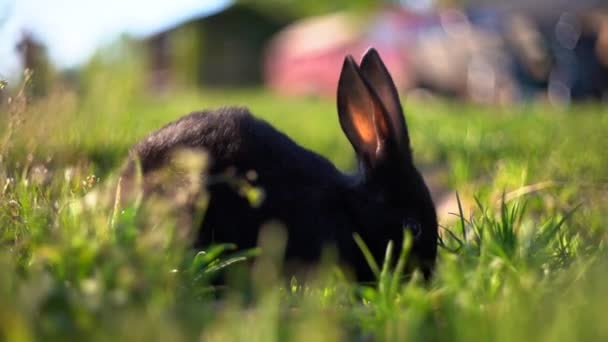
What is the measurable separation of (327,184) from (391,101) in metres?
0.40

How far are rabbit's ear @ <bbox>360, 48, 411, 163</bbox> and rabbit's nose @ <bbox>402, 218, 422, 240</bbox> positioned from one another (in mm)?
247

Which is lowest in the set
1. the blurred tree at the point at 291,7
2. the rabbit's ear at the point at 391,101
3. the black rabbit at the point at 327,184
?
the blurred tree at the point at 291,7

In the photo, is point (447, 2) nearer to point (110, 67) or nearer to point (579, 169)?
point (110, 67)

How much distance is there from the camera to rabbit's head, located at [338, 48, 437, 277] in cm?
308

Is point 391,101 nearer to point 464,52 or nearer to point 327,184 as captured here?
point 327,184

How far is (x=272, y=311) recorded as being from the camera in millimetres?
1729

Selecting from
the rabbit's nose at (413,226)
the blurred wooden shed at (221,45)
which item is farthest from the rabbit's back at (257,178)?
the blurred wooden shed at (221,45)

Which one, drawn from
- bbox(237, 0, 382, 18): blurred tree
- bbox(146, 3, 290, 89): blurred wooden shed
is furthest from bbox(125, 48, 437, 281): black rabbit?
bbox(237, 0, 382, 18): blurred tree

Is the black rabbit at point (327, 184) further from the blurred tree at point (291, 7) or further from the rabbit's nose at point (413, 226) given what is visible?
the blurred tree at point (291, 7)

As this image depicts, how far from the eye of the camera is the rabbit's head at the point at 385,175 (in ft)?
10.1

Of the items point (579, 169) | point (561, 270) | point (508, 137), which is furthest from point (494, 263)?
point (508, 137)

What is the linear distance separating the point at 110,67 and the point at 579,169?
5681 millimetres

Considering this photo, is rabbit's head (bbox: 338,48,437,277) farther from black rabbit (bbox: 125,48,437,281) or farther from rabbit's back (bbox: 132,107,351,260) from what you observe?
rabbit's back (bbox: 132,107,351,260)

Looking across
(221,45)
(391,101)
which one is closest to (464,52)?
(391,101)
